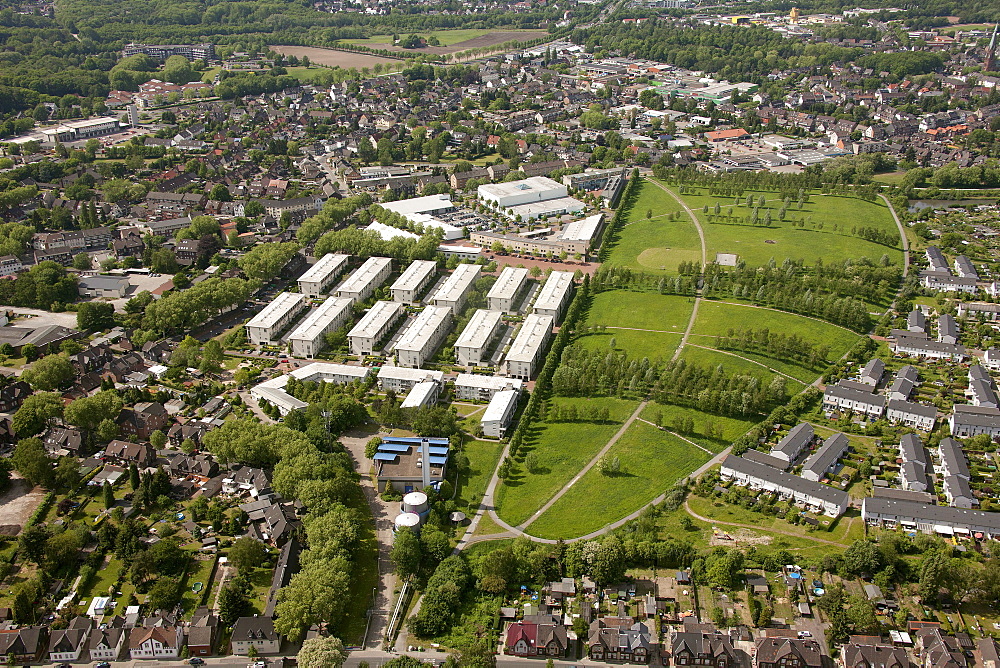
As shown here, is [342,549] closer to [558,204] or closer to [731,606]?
[731,606]

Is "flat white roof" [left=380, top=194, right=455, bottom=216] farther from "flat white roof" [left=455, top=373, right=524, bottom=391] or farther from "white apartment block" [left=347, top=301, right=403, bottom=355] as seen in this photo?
"flat white roof" [left=455, top=373, right=524, bottom=391]

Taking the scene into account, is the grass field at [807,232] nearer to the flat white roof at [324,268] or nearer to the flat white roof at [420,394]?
the flat white roof at [324,268]

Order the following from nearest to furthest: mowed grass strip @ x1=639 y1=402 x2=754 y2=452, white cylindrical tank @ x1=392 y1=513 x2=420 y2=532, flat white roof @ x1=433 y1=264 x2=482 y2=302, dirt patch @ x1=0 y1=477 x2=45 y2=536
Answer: white cylindrical tank @ x1=392 y1=513 x2=420 y2=532, dirt patch @ x1=0 y1=477 x2=45 y2=536, mowed grass strip @ x1=639 y1=402 x2=754 y2=452, flat white roof @ x1=433 y1=264 x2=482 y2=302

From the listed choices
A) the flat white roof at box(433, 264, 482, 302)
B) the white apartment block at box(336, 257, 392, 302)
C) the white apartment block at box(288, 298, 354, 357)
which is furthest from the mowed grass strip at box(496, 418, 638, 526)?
the white apartment block at box(336, 257, 392, 302)

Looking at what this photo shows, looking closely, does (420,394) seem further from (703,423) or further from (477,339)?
(703,423)

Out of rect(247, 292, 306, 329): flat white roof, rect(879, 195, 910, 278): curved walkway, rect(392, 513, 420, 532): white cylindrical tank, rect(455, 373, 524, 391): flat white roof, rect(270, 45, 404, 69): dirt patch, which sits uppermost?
rect(879, 195, 910, 278): curved walkway

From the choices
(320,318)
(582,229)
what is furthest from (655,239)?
(320,318)

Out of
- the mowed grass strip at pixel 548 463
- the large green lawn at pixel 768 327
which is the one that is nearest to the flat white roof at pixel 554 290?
the large green lawn at pixel 768 327

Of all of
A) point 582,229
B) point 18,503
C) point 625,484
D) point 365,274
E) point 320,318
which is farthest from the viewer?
point 582,229
